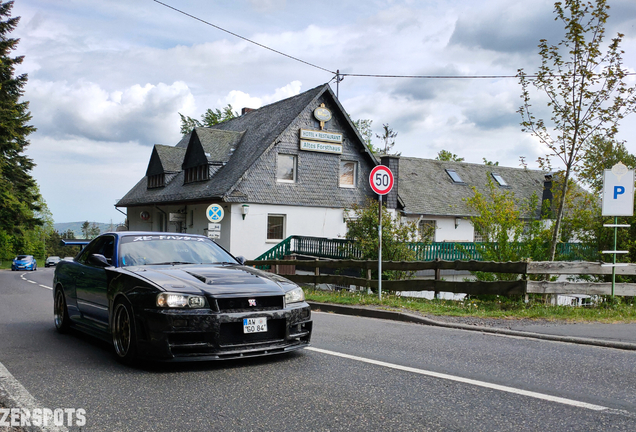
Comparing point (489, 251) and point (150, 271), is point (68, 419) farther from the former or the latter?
point (489, 251)

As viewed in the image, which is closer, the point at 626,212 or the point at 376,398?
the point at 376,398

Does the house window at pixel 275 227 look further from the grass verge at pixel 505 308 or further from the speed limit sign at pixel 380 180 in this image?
the speed limit sign at pixel 380 180

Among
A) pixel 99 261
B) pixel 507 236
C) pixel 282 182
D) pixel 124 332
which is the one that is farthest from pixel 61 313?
pixel 282 182

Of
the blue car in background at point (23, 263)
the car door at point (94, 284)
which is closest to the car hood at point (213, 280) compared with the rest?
the car door at point (94, 284)

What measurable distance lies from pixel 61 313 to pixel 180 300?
3.82 meters

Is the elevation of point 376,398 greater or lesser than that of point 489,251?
lesser

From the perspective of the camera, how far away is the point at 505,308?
1155 centimetres

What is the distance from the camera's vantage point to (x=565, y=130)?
1322 centimetres

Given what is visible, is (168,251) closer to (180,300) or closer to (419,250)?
(180,300)

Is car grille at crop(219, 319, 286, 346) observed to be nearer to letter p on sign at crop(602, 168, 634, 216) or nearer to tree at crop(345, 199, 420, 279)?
letter p on sign at crop(602, 168, 634, 216)

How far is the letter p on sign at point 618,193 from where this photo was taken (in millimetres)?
11227

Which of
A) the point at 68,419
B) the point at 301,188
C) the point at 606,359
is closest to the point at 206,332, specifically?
the point at 68,419

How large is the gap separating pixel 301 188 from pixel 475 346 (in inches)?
897

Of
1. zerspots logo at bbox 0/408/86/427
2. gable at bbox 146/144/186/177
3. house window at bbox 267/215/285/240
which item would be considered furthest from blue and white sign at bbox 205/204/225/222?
gable at bbox 146/144/186/177
